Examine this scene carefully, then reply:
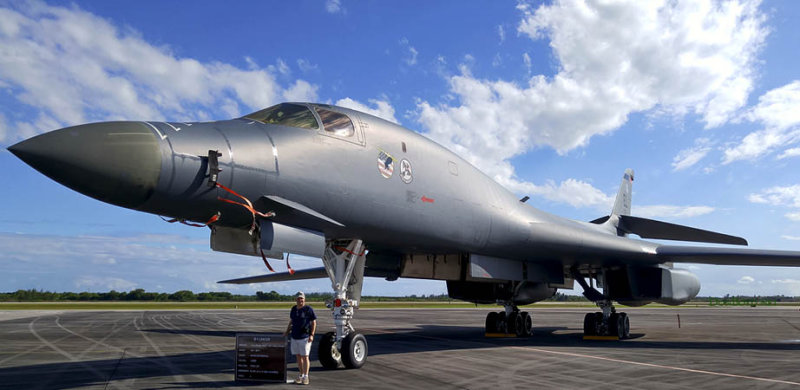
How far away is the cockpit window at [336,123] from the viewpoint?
8109mm

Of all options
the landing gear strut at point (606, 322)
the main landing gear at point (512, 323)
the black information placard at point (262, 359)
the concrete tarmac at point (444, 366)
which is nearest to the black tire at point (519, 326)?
the main landing gear at point (512, 323)

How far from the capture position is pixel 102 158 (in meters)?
5.55

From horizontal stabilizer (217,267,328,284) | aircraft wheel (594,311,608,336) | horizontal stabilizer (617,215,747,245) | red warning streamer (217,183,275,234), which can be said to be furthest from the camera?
horizontal stabilizer (217,267,328,284)

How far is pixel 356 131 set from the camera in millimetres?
8484

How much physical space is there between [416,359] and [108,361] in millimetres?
5649

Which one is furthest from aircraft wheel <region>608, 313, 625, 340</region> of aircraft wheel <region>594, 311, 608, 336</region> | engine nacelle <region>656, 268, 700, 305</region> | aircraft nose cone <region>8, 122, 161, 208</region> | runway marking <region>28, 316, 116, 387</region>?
aircraft nose cone <region>8, 122, 161, 208</region>

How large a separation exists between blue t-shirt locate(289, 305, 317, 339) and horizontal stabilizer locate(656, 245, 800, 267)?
1101cm

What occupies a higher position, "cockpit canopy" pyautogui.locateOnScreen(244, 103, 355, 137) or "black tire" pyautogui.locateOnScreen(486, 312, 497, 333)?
"cockpit canopy" pyautogui.locateOnScreen(244, 103, 355, 137)

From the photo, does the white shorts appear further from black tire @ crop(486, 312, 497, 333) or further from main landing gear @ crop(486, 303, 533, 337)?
black tire @ crop(486, 312, 497, 333)

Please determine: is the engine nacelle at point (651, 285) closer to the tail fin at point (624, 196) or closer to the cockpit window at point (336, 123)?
the tail fin at point (624, 196)

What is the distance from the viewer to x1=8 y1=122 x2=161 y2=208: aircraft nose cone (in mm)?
5379

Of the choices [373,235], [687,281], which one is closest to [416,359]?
[373,235]

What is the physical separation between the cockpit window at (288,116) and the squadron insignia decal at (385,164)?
125 centimetres

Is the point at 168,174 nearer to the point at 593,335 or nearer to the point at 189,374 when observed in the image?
the point at 189,374
